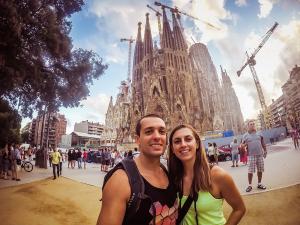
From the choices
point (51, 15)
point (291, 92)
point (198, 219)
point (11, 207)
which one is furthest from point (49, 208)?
point (291, 92)

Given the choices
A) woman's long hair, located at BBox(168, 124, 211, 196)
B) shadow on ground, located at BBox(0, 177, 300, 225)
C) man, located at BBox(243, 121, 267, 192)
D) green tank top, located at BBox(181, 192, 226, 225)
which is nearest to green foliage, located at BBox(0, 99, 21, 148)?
shadow on ground, located at BBox(0, 177, 300, 225)

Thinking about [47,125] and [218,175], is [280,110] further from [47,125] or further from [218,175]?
[218,175]

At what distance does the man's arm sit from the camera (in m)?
1.61

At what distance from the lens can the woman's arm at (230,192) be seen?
2.19 meters

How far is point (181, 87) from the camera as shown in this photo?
39875mm

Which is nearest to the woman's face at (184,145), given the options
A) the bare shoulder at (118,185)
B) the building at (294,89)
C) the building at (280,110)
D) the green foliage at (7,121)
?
the bare shoulder at (118,185)

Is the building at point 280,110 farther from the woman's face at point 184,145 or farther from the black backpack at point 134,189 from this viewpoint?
the black backpack at point 134,189

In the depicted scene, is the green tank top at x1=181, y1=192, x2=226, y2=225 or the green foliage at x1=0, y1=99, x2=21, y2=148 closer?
the green tank top at x1=181, y1=192, x2=226, y2=225

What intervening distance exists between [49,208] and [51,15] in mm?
7095

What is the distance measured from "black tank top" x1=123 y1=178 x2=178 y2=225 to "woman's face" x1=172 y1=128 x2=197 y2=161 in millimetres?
366

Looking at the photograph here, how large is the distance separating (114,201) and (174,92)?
1500 inches

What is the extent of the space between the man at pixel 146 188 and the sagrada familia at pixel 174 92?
31993 mm

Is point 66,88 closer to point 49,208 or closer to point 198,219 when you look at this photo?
point 49,208

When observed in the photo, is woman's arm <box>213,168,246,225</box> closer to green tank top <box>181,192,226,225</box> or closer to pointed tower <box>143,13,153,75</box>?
green tank top <box>181,192,226,225</box>
